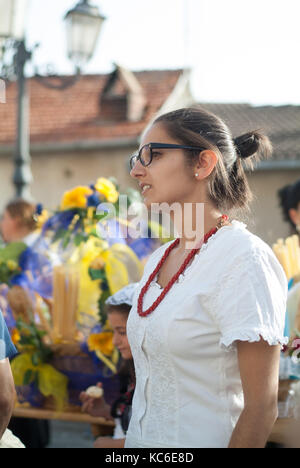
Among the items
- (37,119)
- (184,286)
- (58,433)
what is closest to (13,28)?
(58,433)

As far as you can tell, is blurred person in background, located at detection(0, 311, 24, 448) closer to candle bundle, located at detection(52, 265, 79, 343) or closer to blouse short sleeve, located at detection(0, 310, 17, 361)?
blouse short sleeve, located at detection(0, 310, 17, 361)

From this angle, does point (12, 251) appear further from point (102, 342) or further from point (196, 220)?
point (196, 220)

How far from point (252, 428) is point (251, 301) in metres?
0.27

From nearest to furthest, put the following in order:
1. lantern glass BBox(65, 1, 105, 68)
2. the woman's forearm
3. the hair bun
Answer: the woman's forearm, the hair bun, lantern glass BBox(65, 1, 105, 68)

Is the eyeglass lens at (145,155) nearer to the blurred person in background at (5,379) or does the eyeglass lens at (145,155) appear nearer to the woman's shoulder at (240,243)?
the woman's shoulder at (240,243)

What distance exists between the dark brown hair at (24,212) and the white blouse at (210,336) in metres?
3.08

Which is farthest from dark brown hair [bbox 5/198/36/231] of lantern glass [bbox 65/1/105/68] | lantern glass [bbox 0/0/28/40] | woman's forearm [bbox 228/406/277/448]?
woman's forearm [bbox 228/406/277/448]

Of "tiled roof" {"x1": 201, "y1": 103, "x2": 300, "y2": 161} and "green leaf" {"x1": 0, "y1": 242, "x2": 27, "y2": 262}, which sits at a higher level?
"tiled roof" {"x1": 201, "y1": 103, "x2": 300, "y2": 161}

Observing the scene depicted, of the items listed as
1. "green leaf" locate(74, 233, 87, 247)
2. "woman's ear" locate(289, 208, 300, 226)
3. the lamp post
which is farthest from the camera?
the lamp post

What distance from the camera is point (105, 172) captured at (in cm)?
1541

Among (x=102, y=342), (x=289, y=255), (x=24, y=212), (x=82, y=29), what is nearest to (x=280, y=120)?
(x=82, y=29)

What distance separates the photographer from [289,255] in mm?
3262

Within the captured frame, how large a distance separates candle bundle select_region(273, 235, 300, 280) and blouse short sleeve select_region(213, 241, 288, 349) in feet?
5.47

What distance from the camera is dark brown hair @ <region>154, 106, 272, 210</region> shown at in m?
1.73
